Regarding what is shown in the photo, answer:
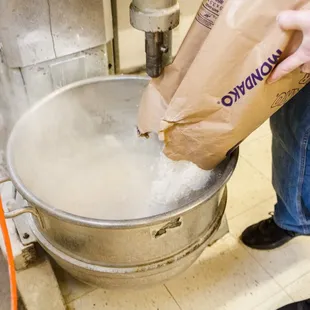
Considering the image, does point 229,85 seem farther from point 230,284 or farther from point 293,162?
point 230,284

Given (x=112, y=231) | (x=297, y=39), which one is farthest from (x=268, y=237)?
(x=297, y=39)

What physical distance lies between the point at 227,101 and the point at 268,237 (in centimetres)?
58

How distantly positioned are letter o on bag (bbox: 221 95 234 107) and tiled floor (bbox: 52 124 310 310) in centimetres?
55

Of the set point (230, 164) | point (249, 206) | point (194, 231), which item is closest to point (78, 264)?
point (194, 231)

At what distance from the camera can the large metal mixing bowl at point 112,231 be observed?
722 mm

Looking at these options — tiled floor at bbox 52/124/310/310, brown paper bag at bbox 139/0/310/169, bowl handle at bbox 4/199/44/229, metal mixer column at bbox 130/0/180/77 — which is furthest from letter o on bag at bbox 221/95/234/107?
tiled floor at bbox 52/124/310/310

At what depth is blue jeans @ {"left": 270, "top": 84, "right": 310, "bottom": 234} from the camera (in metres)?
0.82

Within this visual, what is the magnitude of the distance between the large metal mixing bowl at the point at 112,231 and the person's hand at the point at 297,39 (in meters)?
0.23

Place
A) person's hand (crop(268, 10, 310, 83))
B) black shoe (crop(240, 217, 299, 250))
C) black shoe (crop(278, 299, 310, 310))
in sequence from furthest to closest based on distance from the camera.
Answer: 1. black shoe (crop(240, 217, 299, 250))
2. black shoe (crop(278, 299, 310, 310))
3. person's hand (crop(268, 10, 310, 83))

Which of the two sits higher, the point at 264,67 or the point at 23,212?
the point at 264,67

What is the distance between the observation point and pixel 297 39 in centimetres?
60

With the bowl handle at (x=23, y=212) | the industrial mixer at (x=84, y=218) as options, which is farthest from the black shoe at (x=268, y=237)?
the bowl handle at (x=23, y=212)

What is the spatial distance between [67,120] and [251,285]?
0.57 meters

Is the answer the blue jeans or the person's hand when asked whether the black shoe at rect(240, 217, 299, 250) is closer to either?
the blue jeans
